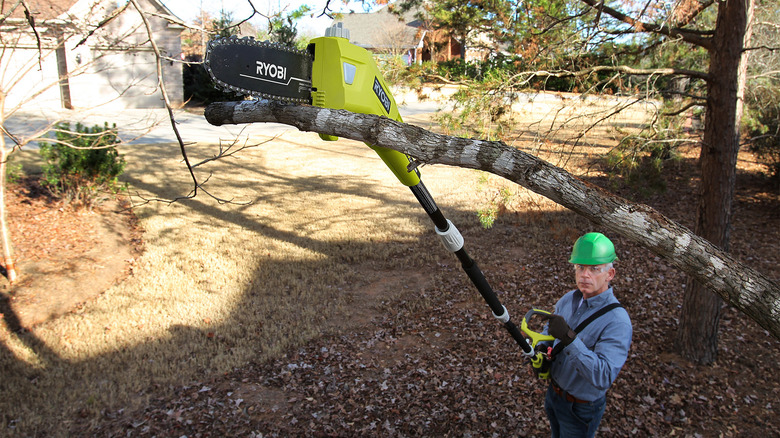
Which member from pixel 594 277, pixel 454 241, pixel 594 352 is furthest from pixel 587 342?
pixel 454 241

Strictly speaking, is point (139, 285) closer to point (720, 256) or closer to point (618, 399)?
point (618, 399)

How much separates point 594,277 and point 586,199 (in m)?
0.72

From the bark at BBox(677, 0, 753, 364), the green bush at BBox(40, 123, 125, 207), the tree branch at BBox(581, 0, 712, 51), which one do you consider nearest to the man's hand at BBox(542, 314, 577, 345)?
the bark at BBox(677, 0, 753, 364)

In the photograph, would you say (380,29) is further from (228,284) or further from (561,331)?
(561,331)

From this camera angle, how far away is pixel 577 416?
9.31 feet

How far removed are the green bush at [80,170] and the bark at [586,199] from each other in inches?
319

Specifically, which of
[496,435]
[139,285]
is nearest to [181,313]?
[139,285]

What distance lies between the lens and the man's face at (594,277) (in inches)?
105

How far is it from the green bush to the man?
8586 millimetres

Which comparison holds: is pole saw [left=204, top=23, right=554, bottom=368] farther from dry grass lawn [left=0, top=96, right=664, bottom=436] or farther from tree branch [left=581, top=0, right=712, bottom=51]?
tree branch [left=581, top=0, right=712, bottom=51]

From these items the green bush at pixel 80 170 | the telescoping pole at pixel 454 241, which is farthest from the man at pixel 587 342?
the green bush at pixel 80 170

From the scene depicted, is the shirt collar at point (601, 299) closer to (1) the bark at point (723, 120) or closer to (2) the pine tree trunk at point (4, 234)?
(1) the bark at point (723, 120)

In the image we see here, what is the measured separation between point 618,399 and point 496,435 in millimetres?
1388

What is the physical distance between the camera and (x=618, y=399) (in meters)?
4.87
